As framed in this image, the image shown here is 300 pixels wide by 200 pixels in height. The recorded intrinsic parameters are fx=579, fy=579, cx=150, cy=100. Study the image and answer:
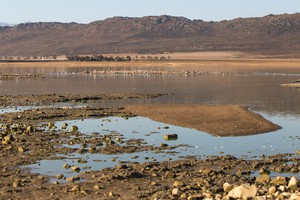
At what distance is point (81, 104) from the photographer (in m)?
40.2

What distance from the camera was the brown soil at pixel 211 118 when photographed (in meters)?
27.1

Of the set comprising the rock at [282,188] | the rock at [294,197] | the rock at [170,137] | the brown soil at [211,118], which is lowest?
the brown soil at [211,118]

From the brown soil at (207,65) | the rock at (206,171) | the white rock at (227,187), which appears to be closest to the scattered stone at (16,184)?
the rock at (206,171)

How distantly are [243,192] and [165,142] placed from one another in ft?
34.4

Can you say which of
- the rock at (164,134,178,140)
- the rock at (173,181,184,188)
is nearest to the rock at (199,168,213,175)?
the rock at (173,181,184,188)

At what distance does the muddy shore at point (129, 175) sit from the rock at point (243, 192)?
1.0 inches

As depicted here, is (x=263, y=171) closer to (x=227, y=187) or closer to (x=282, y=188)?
(x=227, y=187)

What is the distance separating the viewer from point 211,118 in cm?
3081

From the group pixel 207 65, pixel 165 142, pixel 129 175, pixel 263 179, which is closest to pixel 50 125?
pixel 165 142

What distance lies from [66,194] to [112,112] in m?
19.2

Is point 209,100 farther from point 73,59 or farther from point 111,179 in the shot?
point 73,59

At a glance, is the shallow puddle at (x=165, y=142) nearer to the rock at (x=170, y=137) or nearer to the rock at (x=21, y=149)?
the rock at (x=170, y=137)

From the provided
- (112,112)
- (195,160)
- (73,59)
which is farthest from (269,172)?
(73,59)

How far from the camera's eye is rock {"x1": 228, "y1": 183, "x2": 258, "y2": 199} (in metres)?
13.2
